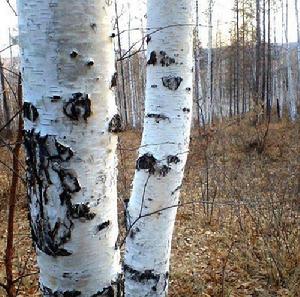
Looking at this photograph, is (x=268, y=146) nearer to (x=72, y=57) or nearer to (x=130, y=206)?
(x=130, y=206)

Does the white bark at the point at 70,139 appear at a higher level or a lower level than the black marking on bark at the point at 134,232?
higher

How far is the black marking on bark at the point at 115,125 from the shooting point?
104 cm

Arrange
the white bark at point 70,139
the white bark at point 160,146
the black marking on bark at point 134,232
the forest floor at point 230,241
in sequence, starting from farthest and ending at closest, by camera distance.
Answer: the forest floor at point 230,241 → the black marking on bark at point 134,232 → the white bark at point 160,146 → the white bark at point 70,139

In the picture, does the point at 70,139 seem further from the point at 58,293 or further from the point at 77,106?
the point at 58,293

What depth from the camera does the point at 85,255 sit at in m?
1.05

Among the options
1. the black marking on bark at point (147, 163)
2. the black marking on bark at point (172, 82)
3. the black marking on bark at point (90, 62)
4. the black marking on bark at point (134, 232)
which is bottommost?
the black marking on bark at point (134, 232)

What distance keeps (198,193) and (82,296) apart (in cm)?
578

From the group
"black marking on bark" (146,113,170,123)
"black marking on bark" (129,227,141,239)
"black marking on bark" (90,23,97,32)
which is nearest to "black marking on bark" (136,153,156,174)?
"black marking on bark" (146,113,170,123)

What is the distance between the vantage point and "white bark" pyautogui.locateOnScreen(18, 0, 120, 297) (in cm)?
93


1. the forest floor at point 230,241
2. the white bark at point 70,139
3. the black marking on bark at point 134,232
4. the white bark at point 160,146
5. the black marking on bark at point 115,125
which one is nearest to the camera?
the white bark at point 70,139

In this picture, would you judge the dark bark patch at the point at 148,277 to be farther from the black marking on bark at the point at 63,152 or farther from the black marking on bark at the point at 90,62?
the black marking on bark at the point at 90,62

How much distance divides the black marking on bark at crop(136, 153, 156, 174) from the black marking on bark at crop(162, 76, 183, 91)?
0.37m

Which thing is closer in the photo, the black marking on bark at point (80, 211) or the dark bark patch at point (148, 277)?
the black marking on bark at point (80, 211)

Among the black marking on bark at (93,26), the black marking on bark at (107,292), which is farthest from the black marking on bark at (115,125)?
the black marking on bark at (107,292)
